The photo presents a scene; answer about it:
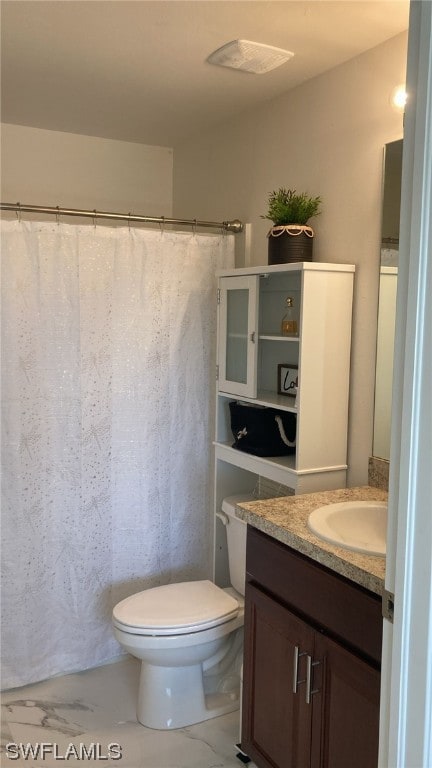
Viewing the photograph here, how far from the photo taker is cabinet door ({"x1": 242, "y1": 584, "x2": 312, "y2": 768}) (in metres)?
1.69

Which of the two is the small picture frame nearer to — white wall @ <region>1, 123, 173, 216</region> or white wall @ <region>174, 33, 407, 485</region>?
white wall @ <region>174, 33, 407, 485</region>

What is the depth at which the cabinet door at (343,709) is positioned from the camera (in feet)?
4.77

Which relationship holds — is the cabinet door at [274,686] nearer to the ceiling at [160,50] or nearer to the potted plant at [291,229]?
the potted plant at [291,229]

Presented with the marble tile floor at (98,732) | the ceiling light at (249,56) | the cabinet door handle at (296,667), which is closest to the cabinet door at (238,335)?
the ceiling light at (249,56)

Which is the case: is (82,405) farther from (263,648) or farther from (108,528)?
(263,648)

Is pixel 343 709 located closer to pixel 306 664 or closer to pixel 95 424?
pixel 306 664

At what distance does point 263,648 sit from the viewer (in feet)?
6.11

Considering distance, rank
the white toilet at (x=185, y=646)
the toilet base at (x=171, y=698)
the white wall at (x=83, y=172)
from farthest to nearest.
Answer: the white wall at (x=83, y=172) < the toilet base at (x=171, y=698) < the white toilet at (x=185, y=646)

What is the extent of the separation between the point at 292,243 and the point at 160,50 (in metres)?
0.78

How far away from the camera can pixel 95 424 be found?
8.51 ft

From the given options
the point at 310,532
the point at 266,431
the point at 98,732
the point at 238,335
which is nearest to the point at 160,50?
the point at 238,335

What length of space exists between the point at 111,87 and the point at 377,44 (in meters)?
1.02

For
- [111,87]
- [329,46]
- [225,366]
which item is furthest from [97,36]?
[225,366]

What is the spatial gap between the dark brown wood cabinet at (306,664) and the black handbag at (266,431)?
54cm
